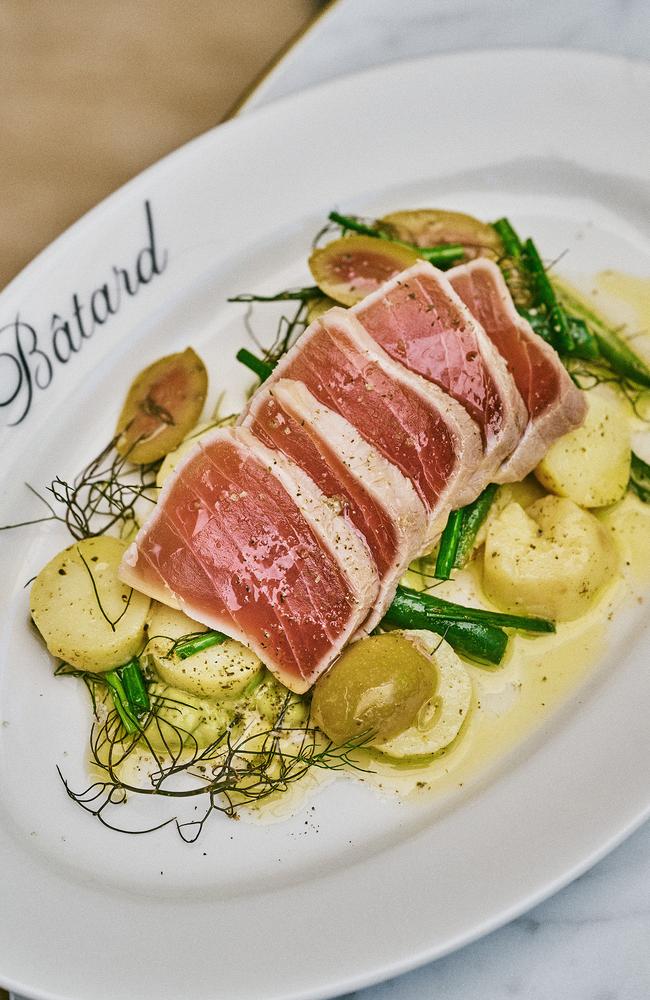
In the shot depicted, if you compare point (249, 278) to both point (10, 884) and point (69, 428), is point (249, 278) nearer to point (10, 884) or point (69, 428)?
point (69, 428)

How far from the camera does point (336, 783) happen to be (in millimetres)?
3711

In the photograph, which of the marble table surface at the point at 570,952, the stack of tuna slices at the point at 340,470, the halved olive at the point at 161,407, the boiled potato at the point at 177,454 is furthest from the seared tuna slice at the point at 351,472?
the marble table surface at the point at 570,952

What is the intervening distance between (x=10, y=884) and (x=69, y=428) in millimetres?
1862

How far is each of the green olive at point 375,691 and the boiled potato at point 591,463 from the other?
3.15ft

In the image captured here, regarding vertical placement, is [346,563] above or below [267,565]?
below

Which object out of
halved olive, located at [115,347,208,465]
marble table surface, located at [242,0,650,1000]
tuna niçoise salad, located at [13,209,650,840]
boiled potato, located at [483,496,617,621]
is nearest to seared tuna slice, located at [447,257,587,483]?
tuna niçoise salad, located at [13,209,650,840]

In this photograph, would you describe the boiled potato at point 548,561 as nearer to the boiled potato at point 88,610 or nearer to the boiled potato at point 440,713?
the boiled potato at point 440,713

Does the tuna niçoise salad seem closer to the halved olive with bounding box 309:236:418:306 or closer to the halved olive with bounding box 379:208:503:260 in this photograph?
the halved olive with bounding box 309:236:418:306

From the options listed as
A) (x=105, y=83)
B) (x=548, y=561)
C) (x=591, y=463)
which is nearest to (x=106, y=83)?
(x=105, y=83)

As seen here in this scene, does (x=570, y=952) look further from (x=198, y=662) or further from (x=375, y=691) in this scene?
(x=198, y=662)

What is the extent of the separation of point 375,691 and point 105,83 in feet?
13.4

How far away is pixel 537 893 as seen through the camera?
316 centimetres

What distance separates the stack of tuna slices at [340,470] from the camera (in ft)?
12.0

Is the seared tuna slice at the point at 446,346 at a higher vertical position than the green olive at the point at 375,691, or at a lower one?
higher
